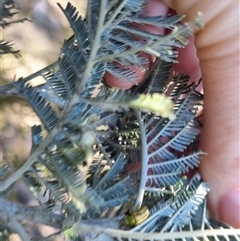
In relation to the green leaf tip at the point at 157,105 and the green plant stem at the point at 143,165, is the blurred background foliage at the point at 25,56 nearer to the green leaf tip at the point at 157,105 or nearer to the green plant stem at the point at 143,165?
the green plant stem at the point at 143,165

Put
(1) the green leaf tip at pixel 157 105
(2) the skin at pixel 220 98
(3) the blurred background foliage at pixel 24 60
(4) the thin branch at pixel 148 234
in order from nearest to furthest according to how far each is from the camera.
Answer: (1) the green leaf tip at pixel 157 105, (4) the thin branch at pixel 148 234, (2) the skin at pixel 220 98, (3) the blurred background foliage at pixel 24 60

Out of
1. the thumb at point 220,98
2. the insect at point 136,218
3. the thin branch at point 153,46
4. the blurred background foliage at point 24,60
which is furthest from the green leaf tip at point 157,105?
the blurred background foliage at point 24,60

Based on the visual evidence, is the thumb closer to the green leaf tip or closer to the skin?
the skin

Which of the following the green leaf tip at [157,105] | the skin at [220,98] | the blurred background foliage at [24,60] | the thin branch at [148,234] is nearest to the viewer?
the green leaf tip at [157,105]

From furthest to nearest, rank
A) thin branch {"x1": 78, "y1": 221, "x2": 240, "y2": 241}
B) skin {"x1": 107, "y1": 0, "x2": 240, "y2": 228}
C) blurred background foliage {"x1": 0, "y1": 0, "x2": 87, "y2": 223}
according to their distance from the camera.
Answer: blurred background foliage {"x1": 0, "y1": 0, "x2": 87, "y2": 223}
skin {"x1": 107, "y1": 0, "x2": 240, "y2": 228}
thin branch {"x1": 78, "y1": 221, "x2": 240, "y2": 241}

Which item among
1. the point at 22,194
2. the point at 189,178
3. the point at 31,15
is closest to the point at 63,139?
the point at 189,178

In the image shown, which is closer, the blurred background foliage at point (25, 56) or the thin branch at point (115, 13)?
the thin branch at point (115, 13)

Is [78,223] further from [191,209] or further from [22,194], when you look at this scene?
[22,194]

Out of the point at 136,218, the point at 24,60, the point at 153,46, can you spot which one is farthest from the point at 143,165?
the point at 24,60

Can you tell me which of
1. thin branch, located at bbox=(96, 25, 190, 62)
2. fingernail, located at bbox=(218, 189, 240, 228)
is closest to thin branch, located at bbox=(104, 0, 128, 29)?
thin branch, located at bbox=(96, 25, 190, 62)
